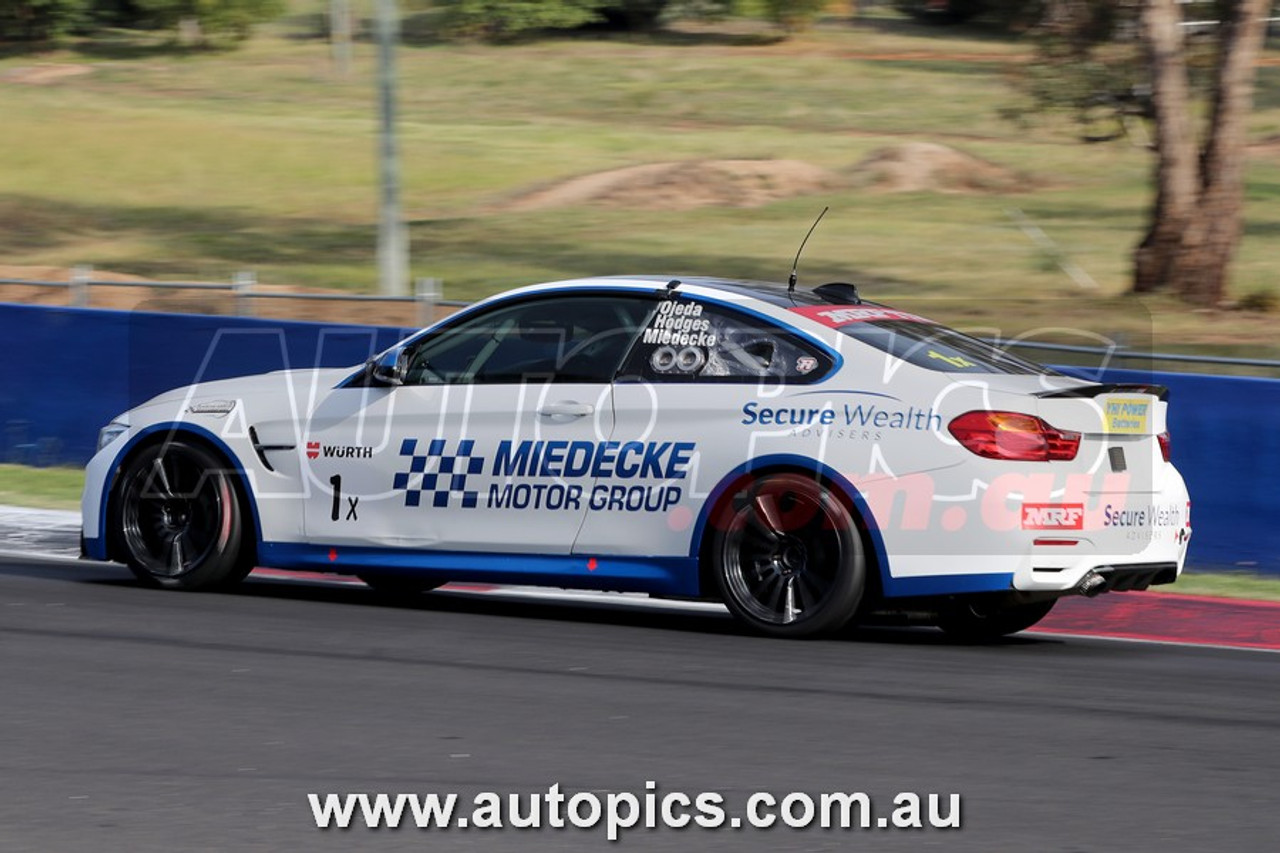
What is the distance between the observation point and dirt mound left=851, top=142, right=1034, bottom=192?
43625 mm

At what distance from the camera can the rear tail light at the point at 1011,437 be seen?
26.4 feet

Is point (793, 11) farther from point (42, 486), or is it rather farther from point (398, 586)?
point (398, 586)

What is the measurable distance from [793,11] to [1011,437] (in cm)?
6964

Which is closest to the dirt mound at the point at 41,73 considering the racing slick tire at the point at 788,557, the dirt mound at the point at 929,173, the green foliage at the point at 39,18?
the green foliage at the point at 39,18

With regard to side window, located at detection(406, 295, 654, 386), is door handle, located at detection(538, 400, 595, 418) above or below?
below

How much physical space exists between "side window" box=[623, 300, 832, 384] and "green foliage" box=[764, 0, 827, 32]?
68.1 metres

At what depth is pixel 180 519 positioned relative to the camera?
966 centimetres

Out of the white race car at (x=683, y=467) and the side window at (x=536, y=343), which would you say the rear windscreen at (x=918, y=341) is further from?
the side window at (x=536, y=343)

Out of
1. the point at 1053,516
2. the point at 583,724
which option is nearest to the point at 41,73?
the point at 1053,516

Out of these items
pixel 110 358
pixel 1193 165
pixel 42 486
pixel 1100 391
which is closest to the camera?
pixel 1100 391

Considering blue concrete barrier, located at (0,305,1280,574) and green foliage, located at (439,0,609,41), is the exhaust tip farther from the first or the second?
green foliage, located at (439,0,609,41)

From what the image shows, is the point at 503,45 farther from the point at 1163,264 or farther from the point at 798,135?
the point at 1163,264

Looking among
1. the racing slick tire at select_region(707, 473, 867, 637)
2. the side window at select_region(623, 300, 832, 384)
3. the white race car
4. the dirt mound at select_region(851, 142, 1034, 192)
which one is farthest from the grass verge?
the dirt mound at select_region(851, 142, 1034, 192)

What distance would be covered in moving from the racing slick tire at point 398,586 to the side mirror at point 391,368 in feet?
3.20
